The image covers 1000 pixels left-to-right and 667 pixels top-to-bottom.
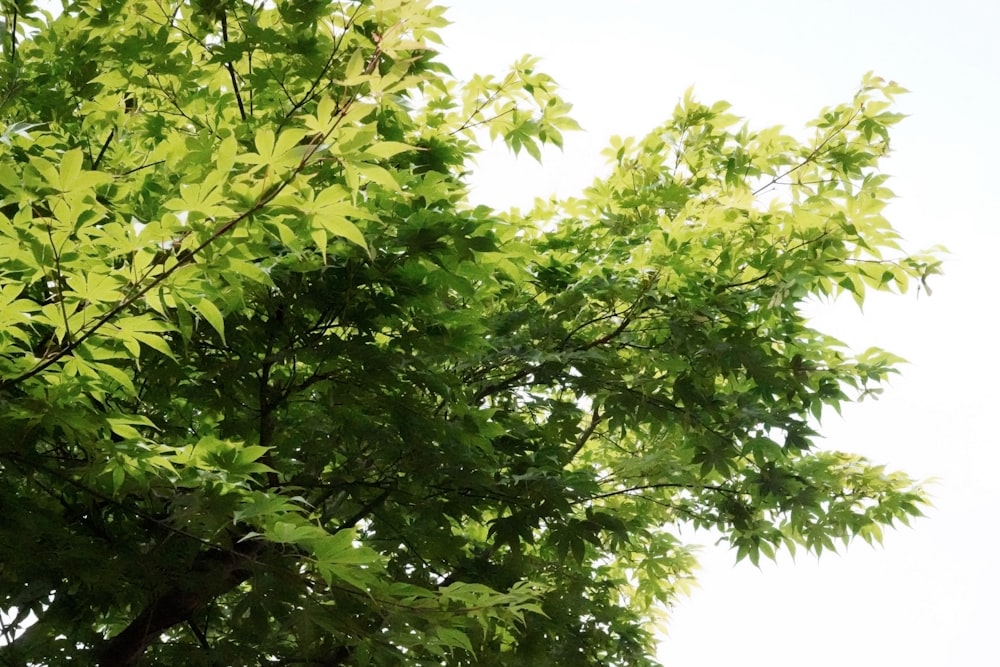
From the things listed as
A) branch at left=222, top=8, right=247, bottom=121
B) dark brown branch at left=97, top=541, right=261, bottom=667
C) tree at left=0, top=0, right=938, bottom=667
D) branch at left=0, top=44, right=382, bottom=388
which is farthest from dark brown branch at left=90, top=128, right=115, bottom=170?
dark brown branch at left=97, top=541, right=261, bottom=667

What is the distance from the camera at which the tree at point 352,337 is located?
1.76m

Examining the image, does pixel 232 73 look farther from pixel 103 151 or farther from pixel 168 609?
pixel 168 609

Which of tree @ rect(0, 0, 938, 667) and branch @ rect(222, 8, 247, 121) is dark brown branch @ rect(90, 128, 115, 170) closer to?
tree @ rect(0, 0, 938, 667)

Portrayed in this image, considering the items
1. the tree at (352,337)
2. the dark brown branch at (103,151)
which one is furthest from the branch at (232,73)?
the dark brown branch at (103,151)

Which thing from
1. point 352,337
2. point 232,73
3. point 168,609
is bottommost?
point 168,609

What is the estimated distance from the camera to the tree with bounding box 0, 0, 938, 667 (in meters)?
1.76

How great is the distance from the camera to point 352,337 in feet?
9.13

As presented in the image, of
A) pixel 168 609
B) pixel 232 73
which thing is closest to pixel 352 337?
pixel 232 73

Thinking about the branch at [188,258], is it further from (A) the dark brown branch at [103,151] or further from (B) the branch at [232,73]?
(B) the branch at [232,73]

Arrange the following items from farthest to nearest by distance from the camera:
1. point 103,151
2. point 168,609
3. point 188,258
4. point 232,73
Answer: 1. point 168,609
2. point 232,73
3. point 103,151
4. point 188,258

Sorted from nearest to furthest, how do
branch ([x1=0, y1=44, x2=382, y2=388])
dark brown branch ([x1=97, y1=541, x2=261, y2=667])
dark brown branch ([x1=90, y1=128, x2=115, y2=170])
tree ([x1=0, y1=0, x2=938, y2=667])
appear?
branch ([x1=0, y1=44, x2=382, y2=388]) → tree ([x1=0, y1=0, x2=938, y2=667]) → dark brown branch ([x1=90, y1=128, x2=115, y2=170]) → dark brown branch ([x1=97, y1=541, x2=261, y2=667])

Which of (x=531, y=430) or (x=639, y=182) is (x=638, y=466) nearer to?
(x=531, y=430)

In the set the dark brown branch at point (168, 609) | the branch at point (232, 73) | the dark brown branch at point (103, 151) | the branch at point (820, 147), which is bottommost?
the dark brown branch at point (168, 609)

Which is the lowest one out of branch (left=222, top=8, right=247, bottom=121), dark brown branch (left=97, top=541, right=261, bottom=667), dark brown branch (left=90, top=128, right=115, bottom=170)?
dark brown branch (left=97, top=541, right=261, bottom=667)
